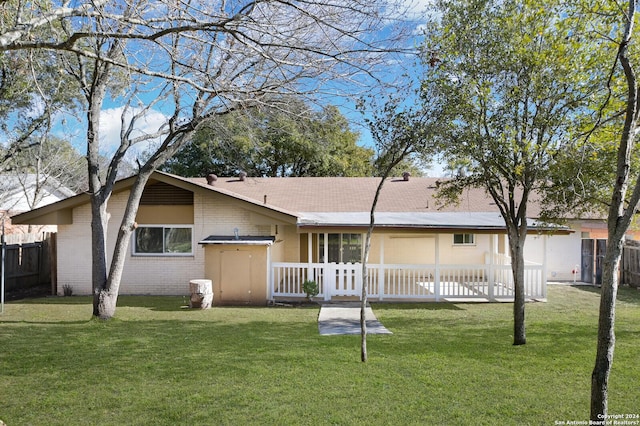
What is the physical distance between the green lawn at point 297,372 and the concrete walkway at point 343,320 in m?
0.28

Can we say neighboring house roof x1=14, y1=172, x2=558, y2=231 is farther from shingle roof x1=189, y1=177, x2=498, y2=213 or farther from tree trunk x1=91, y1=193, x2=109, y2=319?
tree trunk x1=91, y1=193, x2=109, y2=319

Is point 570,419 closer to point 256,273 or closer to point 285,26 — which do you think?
point 285,26

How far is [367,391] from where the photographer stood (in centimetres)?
529

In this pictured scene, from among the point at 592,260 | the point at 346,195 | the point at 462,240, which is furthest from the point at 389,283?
the point at 592,260

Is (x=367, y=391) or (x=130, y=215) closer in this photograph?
(x=367, y=391)

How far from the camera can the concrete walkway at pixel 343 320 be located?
876cm

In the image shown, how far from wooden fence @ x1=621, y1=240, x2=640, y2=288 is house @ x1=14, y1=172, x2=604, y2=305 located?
58.5 inches

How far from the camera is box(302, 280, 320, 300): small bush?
41.6 feet

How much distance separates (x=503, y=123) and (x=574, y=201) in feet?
6.34

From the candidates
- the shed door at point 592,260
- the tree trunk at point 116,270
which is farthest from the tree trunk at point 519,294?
the shed door at point 592,260

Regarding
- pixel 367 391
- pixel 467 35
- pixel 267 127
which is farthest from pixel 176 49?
pixel 367 391

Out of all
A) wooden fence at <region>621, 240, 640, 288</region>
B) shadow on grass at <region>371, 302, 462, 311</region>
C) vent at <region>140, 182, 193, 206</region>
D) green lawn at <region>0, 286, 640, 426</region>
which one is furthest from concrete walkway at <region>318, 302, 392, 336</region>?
wooden fence at <region>621, 240, 640, 288</region>

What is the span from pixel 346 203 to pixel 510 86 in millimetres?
10017

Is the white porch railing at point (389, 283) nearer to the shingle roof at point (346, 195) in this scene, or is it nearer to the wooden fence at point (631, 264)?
the shingle roof at point (346, 195)
